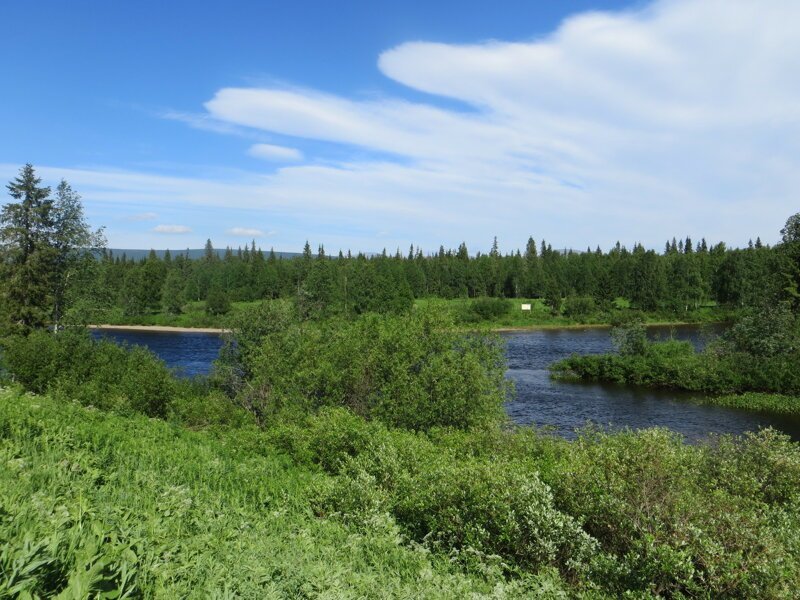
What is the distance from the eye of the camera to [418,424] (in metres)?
26.6

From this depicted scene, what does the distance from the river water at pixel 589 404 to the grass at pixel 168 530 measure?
15713 millimetres

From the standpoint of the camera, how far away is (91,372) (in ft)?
105

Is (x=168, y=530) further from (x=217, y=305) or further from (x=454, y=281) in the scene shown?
(x=454, y=281)

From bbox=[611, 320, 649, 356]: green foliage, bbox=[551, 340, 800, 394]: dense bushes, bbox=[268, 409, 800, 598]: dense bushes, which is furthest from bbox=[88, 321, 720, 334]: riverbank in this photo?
bbox=[268, 409, 800, 598]: dense bushes

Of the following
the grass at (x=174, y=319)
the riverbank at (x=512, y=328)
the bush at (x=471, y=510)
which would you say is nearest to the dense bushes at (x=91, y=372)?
the bush at (x=471, y=510)

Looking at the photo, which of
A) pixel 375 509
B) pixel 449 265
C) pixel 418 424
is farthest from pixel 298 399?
pixel 449 265

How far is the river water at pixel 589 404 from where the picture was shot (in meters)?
40.7

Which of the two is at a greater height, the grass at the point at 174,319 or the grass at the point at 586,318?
the grass at the point at 586,318

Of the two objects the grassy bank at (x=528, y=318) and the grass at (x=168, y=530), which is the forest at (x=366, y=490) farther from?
the grassy bank at (x=528, y=318)

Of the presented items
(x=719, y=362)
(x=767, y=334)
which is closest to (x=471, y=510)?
(x=719, y=362)

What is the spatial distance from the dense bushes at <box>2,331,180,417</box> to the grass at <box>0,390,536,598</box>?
1353cm

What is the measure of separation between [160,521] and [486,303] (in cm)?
11015

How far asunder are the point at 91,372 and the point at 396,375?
17.7 metres

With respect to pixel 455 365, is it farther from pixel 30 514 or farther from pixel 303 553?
pixel 30 514
